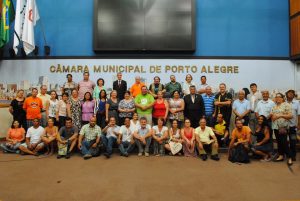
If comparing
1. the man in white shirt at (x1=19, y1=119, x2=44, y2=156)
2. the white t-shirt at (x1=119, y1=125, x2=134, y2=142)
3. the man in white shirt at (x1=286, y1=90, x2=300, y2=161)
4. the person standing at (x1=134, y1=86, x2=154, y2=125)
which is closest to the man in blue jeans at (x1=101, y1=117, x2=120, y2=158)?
the white t-shirt at (x1=119, y1=125, x2=134, y2=142)

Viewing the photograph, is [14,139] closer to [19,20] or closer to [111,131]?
[111,131]

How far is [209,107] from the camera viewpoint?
7.82 m

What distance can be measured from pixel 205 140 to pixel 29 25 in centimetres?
678

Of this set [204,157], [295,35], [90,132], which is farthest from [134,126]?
[295,35]

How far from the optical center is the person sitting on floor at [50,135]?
24.4ft

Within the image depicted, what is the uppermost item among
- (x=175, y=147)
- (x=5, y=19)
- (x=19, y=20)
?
(x=5, y=19)

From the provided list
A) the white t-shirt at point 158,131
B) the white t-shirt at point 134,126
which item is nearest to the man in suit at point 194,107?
the white t-shirt at point 158,131

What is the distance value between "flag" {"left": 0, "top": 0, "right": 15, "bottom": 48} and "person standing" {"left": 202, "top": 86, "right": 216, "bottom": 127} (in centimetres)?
695

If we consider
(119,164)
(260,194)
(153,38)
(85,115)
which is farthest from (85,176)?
(153,38)

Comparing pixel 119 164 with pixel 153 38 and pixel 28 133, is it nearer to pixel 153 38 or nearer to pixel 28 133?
pixel 28 133

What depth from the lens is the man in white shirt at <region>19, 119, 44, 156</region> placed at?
744cm

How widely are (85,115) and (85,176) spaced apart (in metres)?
2.45

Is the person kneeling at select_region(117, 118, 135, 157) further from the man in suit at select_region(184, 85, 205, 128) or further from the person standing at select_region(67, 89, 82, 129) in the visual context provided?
the man in suit at select_region(184, 85, 205, 128)

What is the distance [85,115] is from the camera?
7719mm
